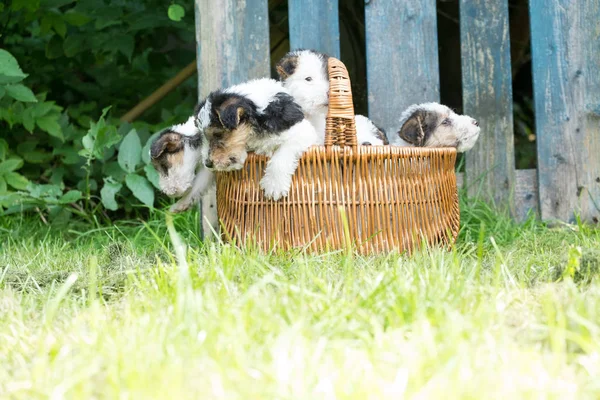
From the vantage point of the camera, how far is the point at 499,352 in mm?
1508

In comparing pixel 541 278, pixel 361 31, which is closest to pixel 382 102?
pixel 361 31

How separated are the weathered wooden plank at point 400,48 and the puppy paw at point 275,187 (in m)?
1.20

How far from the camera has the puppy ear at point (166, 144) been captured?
3.34 m

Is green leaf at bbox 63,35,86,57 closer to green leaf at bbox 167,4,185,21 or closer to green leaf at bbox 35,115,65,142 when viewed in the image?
green leaf at bbox 35,115,65,142

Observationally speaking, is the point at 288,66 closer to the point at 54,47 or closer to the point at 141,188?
the point at 141,188

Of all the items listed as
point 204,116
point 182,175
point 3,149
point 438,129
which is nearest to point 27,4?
point 3,149

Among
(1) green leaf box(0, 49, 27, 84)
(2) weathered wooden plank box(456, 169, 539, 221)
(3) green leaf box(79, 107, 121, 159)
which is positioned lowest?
(2) weathered wooden plank box(456, 169, 539, 221)

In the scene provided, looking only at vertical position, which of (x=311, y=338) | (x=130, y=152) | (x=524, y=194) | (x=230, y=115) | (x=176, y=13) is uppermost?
(x=176, y=13)

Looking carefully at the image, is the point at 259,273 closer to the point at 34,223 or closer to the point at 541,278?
the point at 541,278

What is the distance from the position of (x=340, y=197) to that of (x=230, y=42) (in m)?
1.33

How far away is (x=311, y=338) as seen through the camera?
165 cm

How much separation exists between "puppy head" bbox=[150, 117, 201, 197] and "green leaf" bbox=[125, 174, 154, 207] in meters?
0.75

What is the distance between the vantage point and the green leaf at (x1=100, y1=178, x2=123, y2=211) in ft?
13.8

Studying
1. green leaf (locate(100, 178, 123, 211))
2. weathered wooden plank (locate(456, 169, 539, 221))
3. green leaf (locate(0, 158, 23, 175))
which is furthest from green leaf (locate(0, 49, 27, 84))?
weathered wooden plank (locate(456, 169, 539, 221))
